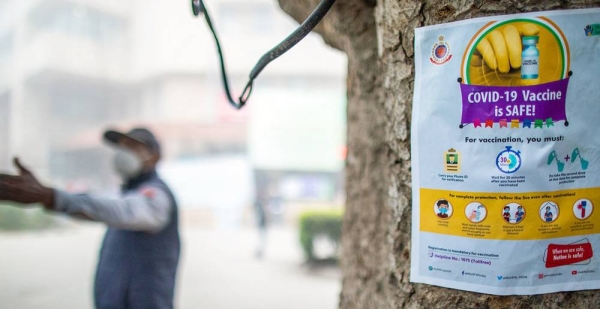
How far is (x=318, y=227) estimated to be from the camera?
34.1 ft

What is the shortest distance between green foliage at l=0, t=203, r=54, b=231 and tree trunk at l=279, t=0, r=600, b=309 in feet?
50.5

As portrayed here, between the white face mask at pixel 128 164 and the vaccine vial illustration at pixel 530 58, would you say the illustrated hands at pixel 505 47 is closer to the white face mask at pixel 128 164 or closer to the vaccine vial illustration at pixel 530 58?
the vaccine vial illustration at pixel 530 58

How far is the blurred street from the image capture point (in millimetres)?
8055

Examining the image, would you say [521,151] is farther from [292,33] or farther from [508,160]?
[292,33]

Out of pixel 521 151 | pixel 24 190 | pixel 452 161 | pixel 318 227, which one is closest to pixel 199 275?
pixel 318 227

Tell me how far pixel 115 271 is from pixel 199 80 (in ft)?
73.9

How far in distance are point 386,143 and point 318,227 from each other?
8.74 metres

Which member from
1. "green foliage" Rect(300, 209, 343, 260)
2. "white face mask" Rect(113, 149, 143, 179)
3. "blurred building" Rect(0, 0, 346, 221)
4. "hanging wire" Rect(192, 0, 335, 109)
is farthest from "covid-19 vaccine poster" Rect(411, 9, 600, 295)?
"blurred building" Rect(0, 0, 346, 221)

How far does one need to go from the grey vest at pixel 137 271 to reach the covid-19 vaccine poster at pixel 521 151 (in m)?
1.43

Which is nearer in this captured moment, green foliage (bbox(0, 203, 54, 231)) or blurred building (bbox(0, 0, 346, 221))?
green foliage (bbox(0, 203, 54, 231))

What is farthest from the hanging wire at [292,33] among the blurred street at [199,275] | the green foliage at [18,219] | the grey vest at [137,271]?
the green foliage at [18,219]

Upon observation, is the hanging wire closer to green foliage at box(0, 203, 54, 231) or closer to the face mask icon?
the face mask icon

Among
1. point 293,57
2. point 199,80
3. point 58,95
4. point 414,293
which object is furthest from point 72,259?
point 293,57

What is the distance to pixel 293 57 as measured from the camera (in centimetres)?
2542
